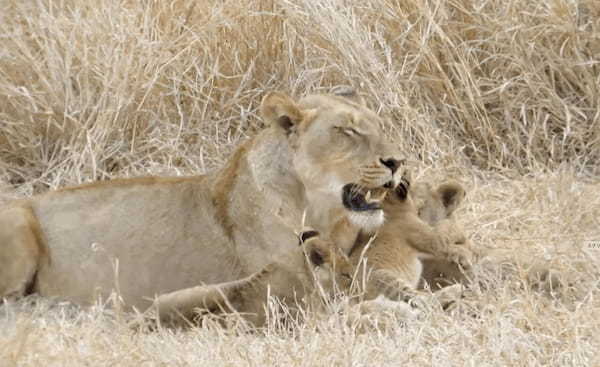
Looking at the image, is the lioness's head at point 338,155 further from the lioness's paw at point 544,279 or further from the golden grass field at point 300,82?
the golden grass field at point 300,82

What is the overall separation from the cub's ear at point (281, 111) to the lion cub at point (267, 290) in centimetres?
51

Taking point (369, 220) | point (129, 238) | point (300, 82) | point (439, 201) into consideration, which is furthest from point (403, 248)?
point (300, 82)

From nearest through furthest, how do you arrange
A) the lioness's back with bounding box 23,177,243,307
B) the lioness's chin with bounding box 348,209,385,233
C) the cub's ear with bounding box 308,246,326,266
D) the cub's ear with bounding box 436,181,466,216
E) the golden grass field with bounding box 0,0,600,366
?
the cub's ear with bounding box 308,246,326,266 < the lioness's chin with bounding box 348,209,385,233 < the lioness's back with bounding box 23,177,243,307 < the cub's ear with bounding box 436,181,466,216 < the golden grass field with bounding box 0,0,600,366

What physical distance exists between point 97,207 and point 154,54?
5.27 ft

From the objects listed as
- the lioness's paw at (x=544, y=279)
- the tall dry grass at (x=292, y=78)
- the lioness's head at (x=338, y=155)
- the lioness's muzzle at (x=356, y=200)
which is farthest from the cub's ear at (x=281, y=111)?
the tall dry grass at (x=292, y=78)

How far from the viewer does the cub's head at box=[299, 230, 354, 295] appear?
4406 millimetres

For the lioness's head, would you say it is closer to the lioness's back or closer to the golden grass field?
the lioness's back

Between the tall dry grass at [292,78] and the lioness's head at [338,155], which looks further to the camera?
the tall dry grass at [292,78]

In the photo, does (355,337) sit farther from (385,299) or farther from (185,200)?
(185,200)

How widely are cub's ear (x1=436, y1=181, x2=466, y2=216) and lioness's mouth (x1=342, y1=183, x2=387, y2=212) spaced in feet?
1.12

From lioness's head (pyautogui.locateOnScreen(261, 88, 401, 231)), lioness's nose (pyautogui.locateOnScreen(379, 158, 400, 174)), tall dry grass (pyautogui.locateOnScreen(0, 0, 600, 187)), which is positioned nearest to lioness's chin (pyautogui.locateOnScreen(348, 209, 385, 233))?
lioness's head (pyautogui.locateOnScreen(261, 88, 401, 231))

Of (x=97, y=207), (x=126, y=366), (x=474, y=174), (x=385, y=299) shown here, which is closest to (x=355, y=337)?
A: (x=385, y=299)

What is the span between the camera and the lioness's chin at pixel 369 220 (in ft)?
15.5

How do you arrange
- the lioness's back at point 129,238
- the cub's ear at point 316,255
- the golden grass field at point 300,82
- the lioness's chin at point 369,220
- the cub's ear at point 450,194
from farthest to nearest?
the golden grass field at point 300,82, the cub's ear at point 450,194, the lioness's back at point 129,238, the lioness's chin at point 369,220, the cub's ear at point 316,255
